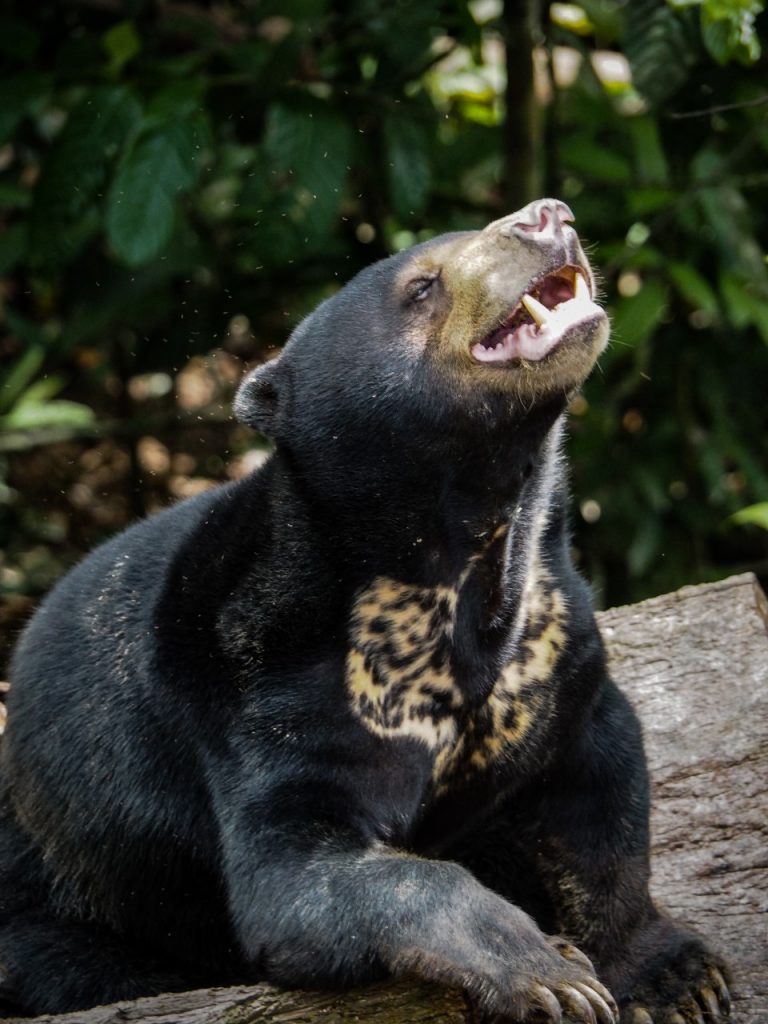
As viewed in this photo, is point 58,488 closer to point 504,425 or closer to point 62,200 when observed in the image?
point 62,200

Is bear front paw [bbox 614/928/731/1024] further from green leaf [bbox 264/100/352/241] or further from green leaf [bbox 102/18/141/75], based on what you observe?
green leaf [bbox 102/18/141/75]

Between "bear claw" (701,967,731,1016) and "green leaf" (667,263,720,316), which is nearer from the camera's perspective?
"bear claw" (701,967,731,1016)

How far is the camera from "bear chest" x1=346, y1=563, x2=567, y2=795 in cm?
372

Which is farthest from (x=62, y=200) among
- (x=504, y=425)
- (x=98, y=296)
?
(x=504, y=425)

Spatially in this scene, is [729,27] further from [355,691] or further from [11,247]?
[11,247]

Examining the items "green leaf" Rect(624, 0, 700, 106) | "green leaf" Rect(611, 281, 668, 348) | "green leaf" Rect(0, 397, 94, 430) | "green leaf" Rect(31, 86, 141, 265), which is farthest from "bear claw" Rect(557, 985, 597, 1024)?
"green leaf" Rect(0, 397, 94, 430)

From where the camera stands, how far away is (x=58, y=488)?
29.0 feet

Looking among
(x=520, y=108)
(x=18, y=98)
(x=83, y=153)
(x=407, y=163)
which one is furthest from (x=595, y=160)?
(x=18, y=98)

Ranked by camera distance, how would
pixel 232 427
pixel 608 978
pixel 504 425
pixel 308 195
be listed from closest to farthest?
pixel 504 425
pixel 608 978
pixel 308 195
pixel 232 427

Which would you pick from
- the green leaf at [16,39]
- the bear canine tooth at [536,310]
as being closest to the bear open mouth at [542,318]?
the bear canine tooth at [536,310]

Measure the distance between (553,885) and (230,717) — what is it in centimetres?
86

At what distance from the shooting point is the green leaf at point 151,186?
18.8ft

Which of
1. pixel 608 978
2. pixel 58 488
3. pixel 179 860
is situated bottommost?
pixel 58 488

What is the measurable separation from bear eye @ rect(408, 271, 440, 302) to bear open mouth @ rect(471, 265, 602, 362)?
0.21m
